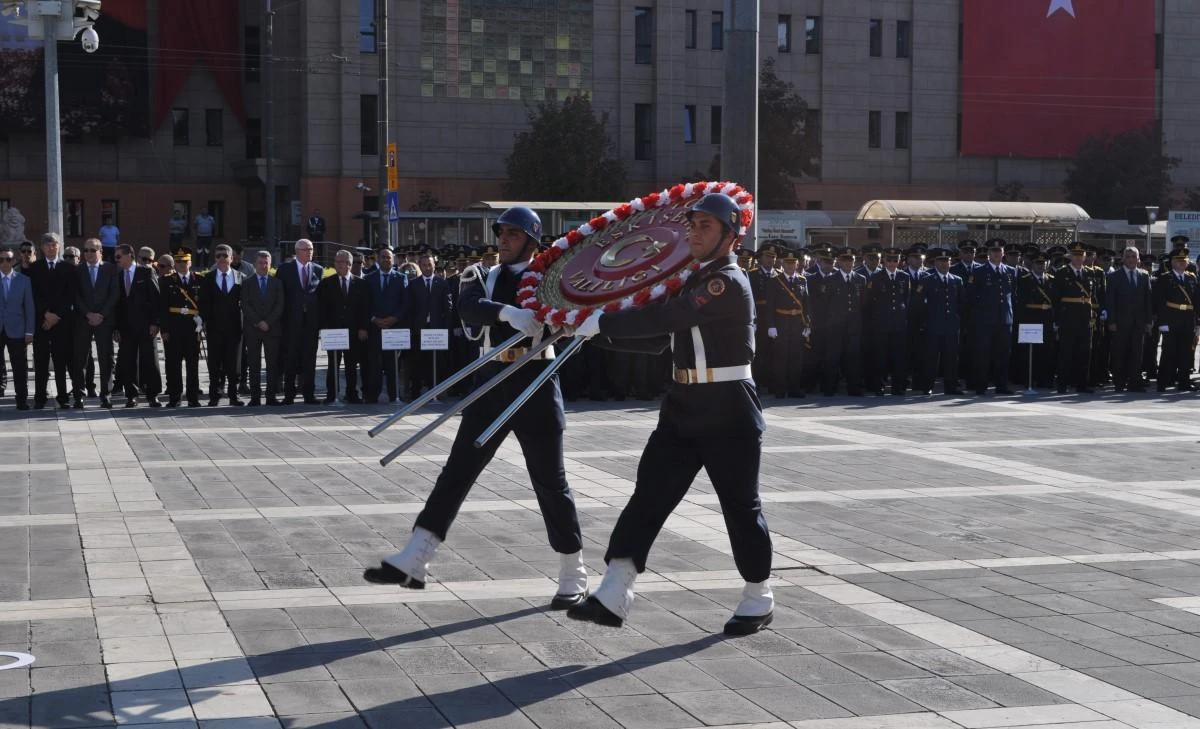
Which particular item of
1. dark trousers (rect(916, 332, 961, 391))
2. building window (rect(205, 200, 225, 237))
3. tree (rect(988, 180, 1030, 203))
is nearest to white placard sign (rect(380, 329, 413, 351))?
dark trousers (rect(916, 332, 961, 391))

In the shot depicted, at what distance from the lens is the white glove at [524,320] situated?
737 cm

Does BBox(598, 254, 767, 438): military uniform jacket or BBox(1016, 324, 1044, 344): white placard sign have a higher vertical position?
BBox(598, 254, 767, 438): military uniform jacket

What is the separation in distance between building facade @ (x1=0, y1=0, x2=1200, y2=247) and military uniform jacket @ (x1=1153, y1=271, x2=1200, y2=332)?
31.8 metres

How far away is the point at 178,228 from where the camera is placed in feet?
175

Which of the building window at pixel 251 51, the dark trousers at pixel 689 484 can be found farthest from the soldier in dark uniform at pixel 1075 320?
the building window at pixel 251 51

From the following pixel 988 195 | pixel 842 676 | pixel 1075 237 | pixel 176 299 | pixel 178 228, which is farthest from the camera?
pixel 988 195

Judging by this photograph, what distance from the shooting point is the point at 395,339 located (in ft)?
63.3

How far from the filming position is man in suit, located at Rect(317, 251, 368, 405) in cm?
1945

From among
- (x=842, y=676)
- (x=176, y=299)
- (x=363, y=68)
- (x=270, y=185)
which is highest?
(x=363, y=68)

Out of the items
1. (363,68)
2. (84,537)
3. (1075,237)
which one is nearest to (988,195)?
(1075,237)

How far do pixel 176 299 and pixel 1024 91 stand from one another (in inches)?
1945

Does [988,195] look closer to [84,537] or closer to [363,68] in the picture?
[363,68]

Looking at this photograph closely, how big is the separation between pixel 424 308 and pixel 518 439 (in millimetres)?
12252

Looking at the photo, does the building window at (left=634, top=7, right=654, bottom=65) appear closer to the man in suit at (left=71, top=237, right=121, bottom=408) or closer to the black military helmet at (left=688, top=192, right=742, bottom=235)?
the man in suit at (left=71, top=237, right=121, bottom=408)
